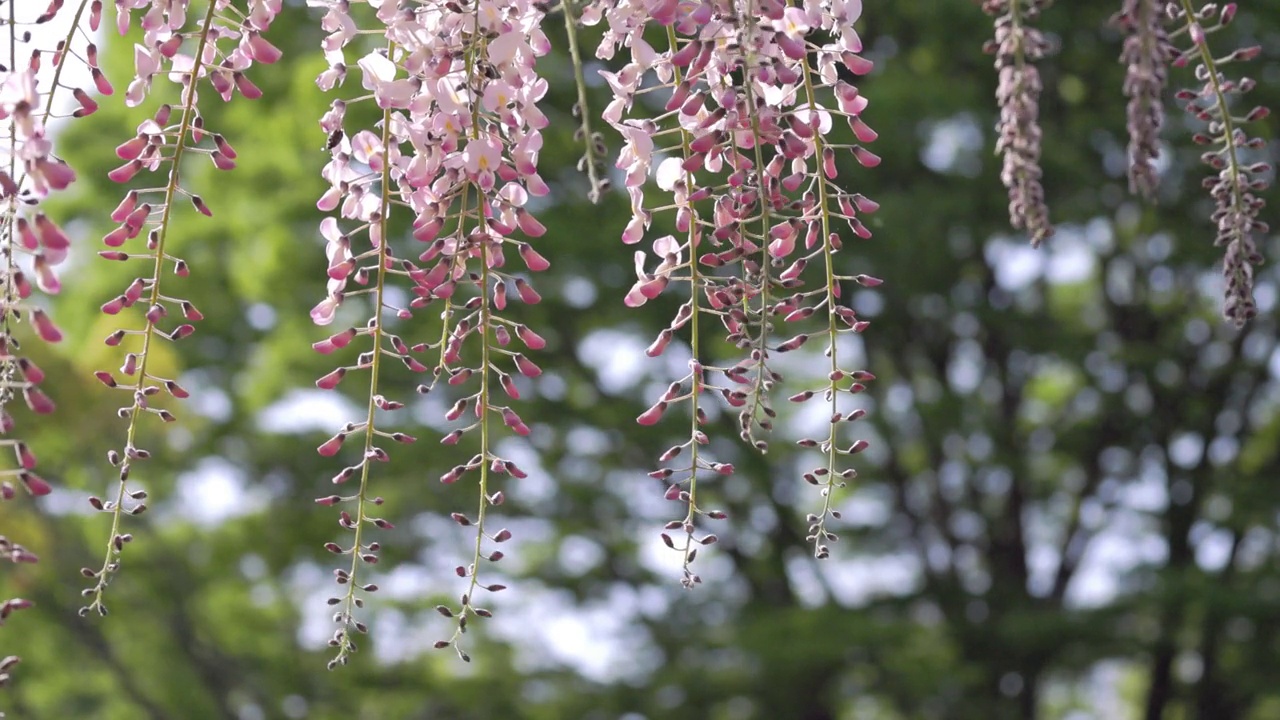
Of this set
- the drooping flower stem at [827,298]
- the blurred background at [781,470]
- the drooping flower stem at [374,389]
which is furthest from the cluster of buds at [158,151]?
the blurred background at [781,470]

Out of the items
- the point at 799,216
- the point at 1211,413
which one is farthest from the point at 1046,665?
the point at 799,216

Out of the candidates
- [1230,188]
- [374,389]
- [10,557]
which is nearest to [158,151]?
[374,389]

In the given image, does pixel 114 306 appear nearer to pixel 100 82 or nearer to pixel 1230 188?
pixel 100 82

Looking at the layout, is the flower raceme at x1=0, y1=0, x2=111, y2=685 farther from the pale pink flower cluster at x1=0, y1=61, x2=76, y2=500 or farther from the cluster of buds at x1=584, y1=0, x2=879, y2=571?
the cluster of buds at x1=584, y1=0, x2=879, y2=571

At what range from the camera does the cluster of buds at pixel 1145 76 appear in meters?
1.00

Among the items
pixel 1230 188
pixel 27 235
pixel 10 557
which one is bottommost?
pixel 10 557

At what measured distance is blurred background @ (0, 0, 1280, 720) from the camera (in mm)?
5613

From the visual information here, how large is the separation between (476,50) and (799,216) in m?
0.27

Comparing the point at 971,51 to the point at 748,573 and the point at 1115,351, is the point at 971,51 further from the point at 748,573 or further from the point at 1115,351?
the point at 748,573

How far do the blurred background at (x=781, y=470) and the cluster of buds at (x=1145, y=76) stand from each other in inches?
161

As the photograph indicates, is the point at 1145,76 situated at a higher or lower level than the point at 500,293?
higher

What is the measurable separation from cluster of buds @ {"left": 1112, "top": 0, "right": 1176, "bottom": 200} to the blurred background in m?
4.08

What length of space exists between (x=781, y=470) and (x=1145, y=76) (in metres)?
5.59

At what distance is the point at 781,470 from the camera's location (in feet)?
21.5
